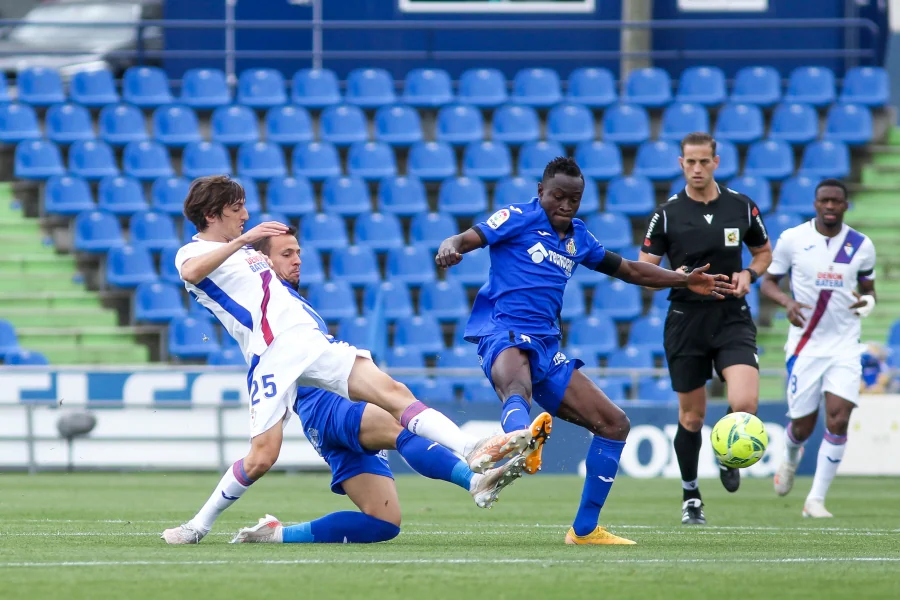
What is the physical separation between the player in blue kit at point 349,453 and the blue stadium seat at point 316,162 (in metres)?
11.1

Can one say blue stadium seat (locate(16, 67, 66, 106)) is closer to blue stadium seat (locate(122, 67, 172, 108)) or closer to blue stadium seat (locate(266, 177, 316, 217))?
Result: blue stadium seat (locate(122, 67, 172, 108))

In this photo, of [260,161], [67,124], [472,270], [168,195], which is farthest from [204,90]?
[472,270]

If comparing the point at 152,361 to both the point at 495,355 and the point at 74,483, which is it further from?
the point at 495,355

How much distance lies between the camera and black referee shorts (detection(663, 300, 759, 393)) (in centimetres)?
876

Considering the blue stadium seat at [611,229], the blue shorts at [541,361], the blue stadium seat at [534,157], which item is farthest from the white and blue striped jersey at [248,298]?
the blue stadium seat at [534,157]

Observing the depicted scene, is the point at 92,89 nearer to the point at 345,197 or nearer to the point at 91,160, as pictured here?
the point at 91,160

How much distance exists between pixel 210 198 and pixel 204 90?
12624mm

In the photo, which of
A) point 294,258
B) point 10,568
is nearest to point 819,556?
point 294,258

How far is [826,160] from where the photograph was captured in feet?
60.0

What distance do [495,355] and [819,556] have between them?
1.85 m

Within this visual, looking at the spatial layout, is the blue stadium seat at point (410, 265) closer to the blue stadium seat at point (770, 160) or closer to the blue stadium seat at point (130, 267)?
the blue stadium seat at point (130, 267)

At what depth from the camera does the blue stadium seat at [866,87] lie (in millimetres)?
18969

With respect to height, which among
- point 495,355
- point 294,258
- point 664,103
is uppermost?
point 664,103

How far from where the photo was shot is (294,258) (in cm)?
693
